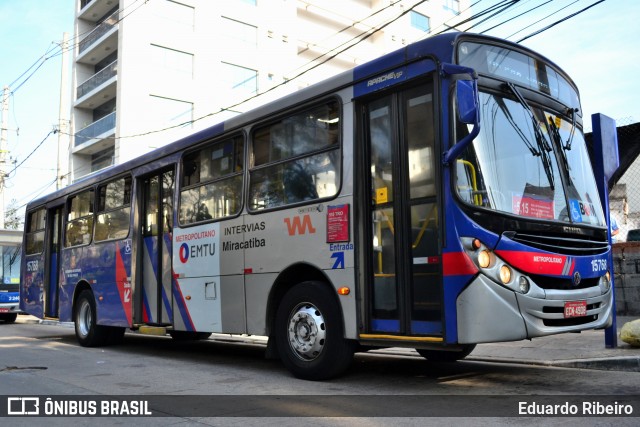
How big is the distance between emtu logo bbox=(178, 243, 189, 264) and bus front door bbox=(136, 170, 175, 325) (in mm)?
455

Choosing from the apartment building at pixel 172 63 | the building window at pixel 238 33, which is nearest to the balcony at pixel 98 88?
the apartment building at pixel 172 63

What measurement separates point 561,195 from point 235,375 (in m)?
4.57

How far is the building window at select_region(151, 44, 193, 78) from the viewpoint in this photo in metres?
Result: 32.7

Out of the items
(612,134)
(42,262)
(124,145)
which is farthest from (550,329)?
(124,145)

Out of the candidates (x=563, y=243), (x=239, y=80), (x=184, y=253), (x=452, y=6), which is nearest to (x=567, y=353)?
(x=563, y=243)

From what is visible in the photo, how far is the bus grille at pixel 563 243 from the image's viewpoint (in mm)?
5760

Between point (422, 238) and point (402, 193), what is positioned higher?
point (402, 193)

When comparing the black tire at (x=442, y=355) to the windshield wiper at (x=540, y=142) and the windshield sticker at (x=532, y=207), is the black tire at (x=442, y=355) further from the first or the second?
the windshield wiper at (x=540, y=142)

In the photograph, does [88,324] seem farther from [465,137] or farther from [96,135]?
[96,135]

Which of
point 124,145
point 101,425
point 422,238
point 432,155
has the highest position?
point 124,145

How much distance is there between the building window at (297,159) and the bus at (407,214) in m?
0.02

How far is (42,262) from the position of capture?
14188 millimetres

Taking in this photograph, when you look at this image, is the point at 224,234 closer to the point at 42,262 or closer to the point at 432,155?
the point at 432,155

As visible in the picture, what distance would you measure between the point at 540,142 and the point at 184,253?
5.51 m
